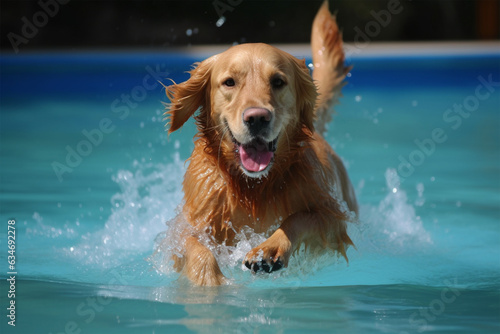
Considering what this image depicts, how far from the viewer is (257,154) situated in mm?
3256

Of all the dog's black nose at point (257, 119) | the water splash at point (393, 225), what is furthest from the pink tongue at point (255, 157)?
the water splash at point (393, 225)

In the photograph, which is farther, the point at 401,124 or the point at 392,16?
the point at 392,16

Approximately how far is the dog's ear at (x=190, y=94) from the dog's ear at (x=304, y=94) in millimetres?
409

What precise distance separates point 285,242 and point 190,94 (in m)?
0.90

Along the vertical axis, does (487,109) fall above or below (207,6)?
below

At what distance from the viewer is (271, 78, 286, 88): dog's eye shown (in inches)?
129

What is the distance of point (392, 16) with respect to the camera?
55.9 ft

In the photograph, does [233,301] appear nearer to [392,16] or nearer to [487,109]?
[487,109]

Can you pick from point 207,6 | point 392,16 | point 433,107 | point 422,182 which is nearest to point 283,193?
point 422,182

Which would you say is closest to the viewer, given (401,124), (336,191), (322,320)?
(322,320)

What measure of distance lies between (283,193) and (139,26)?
1378 cm

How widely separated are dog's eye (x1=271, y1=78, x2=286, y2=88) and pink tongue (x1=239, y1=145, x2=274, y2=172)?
28 centimetres

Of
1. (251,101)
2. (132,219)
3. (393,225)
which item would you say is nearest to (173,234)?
(251,101)

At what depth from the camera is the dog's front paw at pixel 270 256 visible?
295 cm
